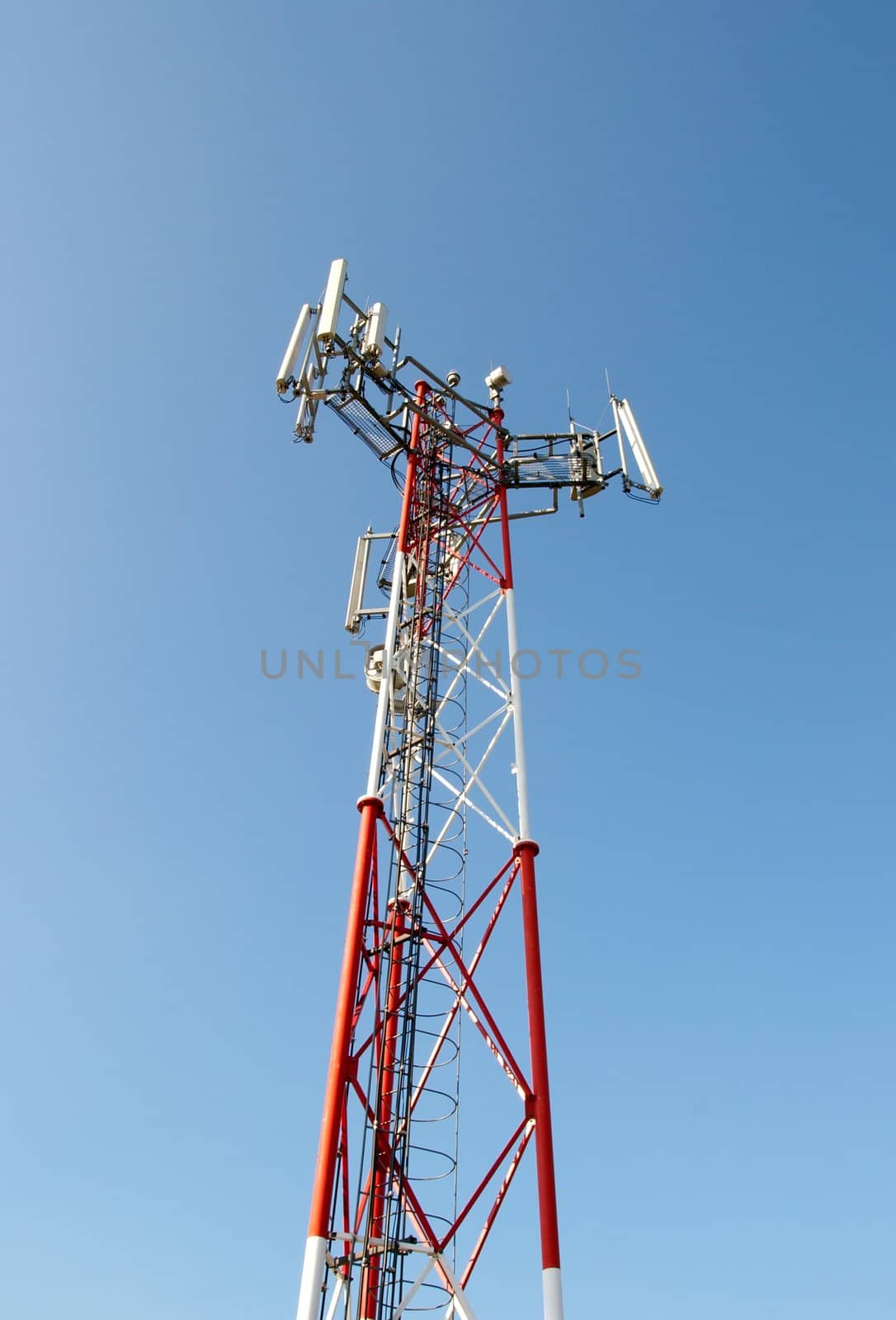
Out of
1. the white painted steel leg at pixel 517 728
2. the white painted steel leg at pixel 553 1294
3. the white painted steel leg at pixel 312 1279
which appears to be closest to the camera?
the white painted steel leg at pixel 312 1279

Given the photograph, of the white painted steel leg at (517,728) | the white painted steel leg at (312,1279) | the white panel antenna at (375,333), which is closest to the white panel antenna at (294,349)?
the white panel antenna at (375,333)

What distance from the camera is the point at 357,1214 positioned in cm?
1341

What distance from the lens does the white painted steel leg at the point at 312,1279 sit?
11766 millimetres

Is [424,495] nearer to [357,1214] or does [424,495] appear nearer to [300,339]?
[300,339]

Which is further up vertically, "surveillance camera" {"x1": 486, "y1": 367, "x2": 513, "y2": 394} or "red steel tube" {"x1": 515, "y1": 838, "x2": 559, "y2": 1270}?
"surveillance camera" {"x1": 486, "y1": 367, "x2": 513, "y2": 394}

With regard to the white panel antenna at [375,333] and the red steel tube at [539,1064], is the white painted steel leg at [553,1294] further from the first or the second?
the white panel antenna at [375,333]

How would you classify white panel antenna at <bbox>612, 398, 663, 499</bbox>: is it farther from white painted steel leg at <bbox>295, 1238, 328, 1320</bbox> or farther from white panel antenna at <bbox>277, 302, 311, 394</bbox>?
white painted steel leg at <bbox>295, 1238, 328, 1320</bbox>

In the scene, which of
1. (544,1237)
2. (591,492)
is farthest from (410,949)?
(591,492)

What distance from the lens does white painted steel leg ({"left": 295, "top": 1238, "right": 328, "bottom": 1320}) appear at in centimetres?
1177

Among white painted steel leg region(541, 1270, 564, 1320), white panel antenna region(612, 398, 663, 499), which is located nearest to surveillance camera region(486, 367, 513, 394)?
white panel antenna region(612, 398, 663, 499)

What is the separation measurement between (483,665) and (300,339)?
7.29 metres

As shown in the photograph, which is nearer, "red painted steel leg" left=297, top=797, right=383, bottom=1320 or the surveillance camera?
"red painted steel leg" left=297, top=797, right=383, bottom=1320

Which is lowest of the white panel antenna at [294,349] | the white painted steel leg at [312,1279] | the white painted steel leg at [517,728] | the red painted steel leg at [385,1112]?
the white painted steel leg at [312,1279]

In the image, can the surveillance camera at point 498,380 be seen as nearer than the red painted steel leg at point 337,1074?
No
